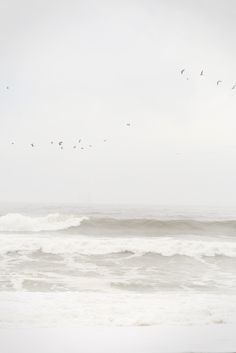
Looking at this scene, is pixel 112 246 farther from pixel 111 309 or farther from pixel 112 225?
pixel 111 309

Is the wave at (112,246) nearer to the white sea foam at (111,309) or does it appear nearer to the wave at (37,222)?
the wave at (37,222)

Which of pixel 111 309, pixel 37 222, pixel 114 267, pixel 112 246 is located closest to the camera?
pixel 111 309

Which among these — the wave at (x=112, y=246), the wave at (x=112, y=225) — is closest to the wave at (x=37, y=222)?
the wave at (x=112, y=225)

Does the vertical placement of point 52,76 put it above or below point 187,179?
above

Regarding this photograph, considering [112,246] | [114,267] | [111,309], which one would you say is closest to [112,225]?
[112,246]

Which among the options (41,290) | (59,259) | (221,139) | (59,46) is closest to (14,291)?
(41,290)

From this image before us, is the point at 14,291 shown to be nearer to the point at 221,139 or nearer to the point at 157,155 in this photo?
the point at 157,155
